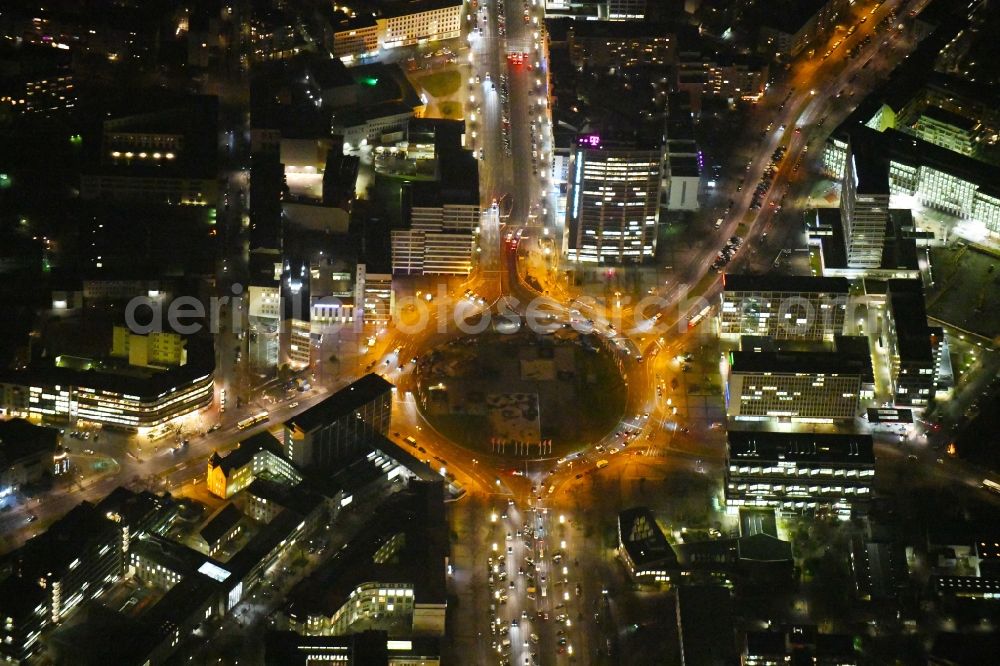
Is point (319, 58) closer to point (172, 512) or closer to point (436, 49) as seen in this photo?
point (436, 49)

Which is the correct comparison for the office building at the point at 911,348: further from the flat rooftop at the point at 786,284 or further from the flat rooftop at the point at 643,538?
the flat rooftop at the point at 643,538

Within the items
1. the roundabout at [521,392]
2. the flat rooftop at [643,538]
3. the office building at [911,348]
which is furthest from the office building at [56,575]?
the office building at [911,348]

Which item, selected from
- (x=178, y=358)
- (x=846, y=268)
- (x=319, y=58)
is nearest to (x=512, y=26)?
(x=319, y=58)

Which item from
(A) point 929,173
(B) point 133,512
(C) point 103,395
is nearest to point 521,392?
(C) point 103,395

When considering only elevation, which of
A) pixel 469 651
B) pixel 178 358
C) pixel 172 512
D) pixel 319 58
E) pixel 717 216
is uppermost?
pixel 319 58

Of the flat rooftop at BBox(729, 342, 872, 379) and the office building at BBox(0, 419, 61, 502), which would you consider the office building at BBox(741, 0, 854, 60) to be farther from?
the office building at BBox(0, 419, 61, 502)

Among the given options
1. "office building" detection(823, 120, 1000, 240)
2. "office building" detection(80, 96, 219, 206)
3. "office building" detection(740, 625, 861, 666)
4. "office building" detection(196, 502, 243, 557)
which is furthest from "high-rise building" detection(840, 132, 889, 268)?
"office building" detection(196, 502, 243, 557)
